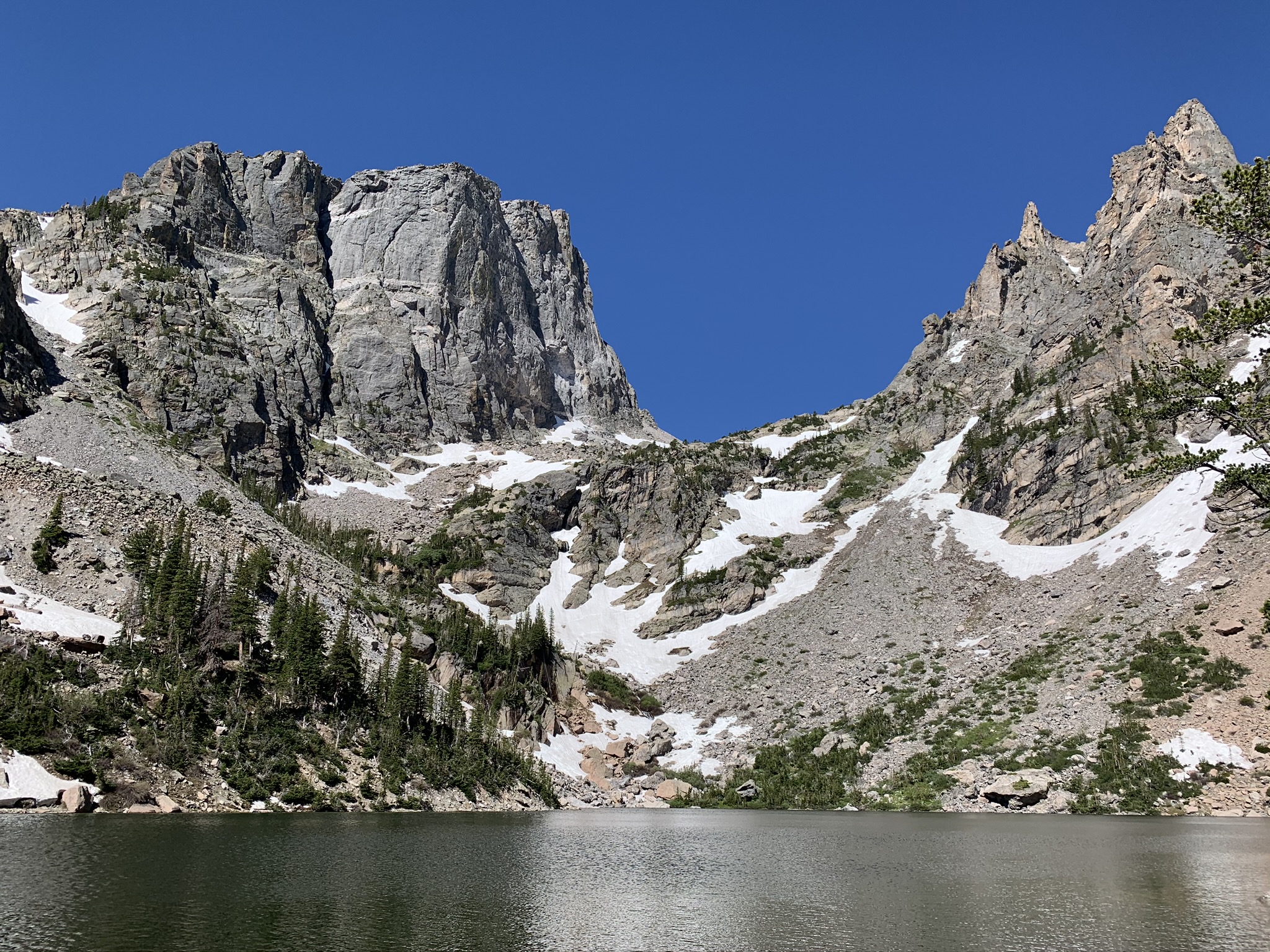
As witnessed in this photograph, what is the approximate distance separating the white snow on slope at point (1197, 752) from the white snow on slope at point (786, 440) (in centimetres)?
11945

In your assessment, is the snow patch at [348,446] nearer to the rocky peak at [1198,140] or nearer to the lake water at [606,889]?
the lake water at [606,889]

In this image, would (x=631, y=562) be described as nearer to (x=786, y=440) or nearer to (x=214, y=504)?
(x=786, y=440)

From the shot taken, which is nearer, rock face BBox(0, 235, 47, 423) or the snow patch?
rock face BBox(0, 235, 47, 423)

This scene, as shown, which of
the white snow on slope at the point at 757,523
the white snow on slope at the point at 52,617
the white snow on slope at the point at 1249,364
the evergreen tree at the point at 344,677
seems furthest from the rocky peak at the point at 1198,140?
→ the white snow on slope at the point at 52,617

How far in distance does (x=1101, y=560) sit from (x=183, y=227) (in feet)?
606

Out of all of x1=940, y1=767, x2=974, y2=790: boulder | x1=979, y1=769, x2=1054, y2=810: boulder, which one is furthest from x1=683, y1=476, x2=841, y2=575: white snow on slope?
x1=979, y1=769, x2=1054, y2=810: boulder

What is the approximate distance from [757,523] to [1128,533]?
2407 inches

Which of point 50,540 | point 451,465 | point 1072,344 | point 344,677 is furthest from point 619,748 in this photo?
point 1072,344

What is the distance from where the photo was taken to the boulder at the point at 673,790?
81938mm

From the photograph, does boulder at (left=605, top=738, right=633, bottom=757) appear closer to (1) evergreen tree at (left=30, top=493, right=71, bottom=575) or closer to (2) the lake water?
(2) the lake water

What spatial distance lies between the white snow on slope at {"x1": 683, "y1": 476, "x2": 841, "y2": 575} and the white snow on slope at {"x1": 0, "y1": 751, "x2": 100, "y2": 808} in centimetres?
9765

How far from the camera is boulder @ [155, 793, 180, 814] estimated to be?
47.2m

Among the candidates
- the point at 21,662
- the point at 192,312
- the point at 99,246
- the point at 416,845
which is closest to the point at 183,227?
the point at 99,246

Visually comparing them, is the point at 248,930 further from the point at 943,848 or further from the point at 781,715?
the point at 781,715
